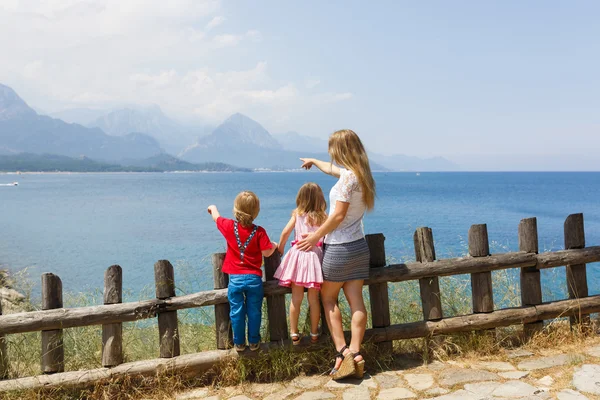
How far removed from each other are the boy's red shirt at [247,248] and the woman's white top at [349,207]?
2.07 feet

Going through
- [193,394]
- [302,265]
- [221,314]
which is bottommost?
[193,394]

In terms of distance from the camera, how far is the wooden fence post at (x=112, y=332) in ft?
14.2

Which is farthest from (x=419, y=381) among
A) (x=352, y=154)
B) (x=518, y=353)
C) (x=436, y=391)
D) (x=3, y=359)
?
(x=3, y=359)

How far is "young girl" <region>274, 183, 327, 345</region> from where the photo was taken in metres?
4.37

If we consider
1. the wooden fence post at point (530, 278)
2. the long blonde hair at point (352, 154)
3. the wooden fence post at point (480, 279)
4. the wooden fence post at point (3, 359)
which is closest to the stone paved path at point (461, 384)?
the wooden fence post at point (530, 278)

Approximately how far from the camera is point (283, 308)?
4.70 metres

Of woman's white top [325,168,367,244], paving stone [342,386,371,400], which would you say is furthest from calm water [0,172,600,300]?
paving stone [342,386,371,400]

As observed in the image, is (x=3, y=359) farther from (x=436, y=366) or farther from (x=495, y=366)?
(x=495, y=366)

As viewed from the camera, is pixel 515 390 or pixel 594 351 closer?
pixel 515 390

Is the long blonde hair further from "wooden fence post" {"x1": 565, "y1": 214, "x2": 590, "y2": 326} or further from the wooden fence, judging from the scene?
"wooden fence post" {"x1": 565, "y1": 214, "x2": 590, "y2": 326}

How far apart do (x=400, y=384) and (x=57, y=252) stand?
25081 millimetres

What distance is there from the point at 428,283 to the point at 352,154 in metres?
1.65

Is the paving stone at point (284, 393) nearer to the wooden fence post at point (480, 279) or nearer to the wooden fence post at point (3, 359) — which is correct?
the wooden fence post at point (480, 279)

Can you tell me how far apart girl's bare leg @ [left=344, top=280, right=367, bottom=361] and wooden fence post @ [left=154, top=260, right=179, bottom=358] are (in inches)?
65.8
